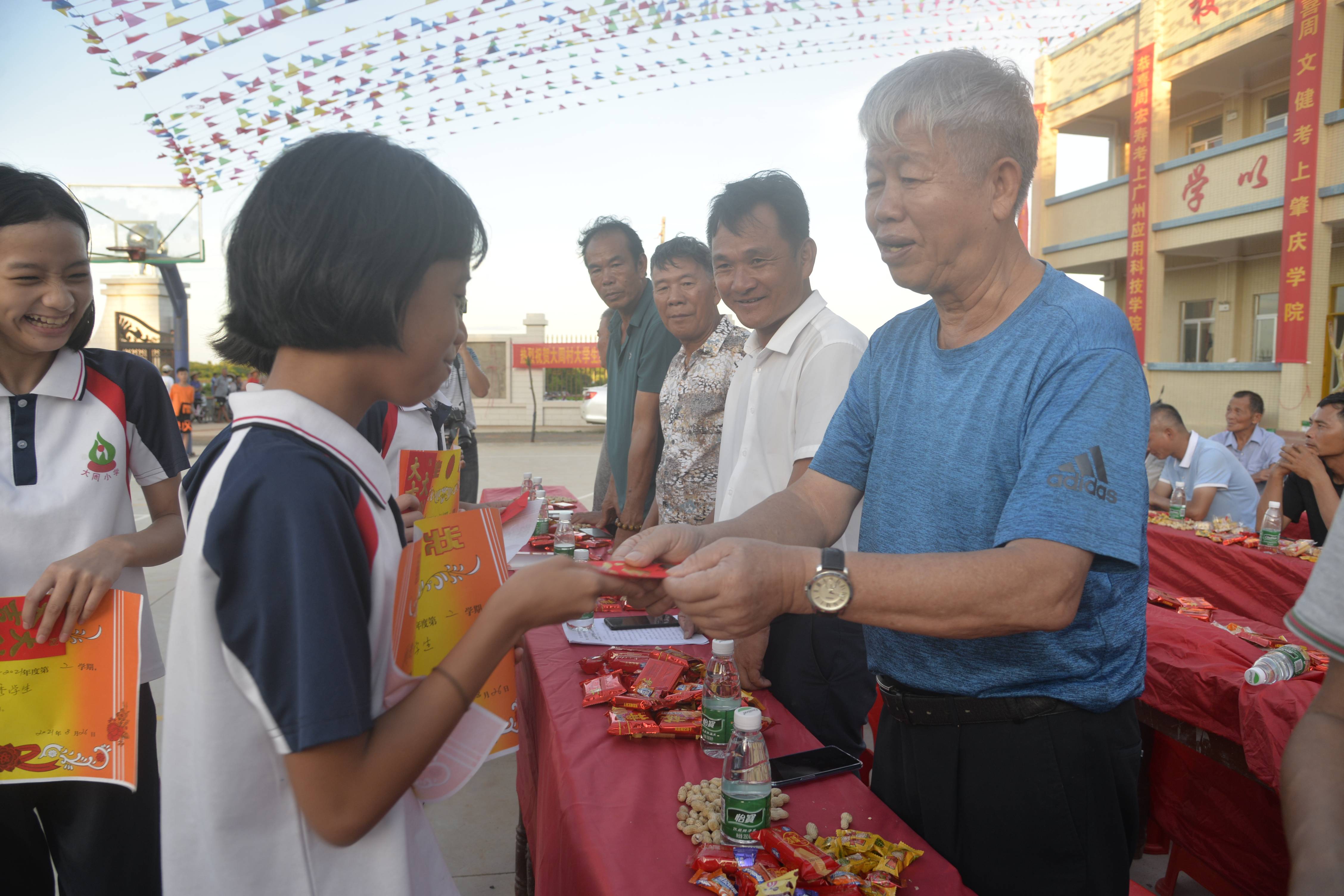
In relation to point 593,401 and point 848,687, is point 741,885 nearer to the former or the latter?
point 848,687

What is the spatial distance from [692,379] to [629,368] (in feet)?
3.23

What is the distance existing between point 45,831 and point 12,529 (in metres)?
0.63

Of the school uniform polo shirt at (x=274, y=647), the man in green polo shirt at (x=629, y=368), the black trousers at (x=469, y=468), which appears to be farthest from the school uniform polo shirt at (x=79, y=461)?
the black trousers at (x=469, y=468)

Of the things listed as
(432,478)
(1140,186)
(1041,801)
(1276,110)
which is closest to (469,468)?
(432,478)

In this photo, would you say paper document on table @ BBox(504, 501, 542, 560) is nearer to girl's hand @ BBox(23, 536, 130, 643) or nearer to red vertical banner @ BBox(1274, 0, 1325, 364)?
girl's hand @ BBox(23, 536, 130, 643)

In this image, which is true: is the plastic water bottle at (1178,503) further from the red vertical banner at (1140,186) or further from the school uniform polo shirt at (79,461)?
the red vertical banner at (1140,186)

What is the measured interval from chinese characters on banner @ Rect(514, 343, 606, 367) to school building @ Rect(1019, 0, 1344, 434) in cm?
1364

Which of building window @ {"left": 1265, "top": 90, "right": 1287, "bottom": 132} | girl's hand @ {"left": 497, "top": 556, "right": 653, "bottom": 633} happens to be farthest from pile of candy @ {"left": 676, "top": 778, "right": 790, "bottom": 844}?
building window @ {"left": 1265, "top": 90, "right": 1287, "bottom": 132}

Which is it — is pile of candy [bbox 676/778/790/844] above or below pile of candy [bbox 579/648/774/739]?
below

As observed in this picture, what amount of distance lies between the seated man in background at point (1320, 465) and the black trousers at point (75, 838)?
5.30 meters

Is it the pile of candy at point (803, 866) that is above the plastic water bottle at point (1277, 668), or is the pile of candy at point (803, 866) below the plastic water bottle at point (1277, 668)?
above

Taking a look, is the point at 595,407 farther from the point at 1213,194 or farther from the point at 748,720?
the point at 748,720

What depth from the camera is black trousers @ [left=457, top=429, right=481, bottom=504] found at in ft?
17.0

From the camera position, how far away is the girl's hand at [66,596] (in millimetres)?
1323
